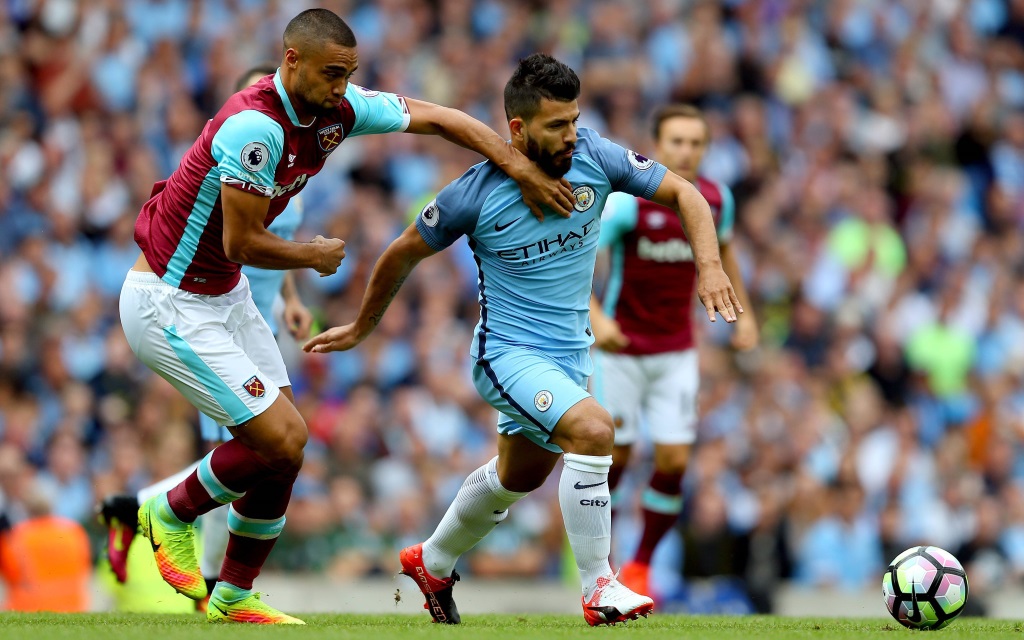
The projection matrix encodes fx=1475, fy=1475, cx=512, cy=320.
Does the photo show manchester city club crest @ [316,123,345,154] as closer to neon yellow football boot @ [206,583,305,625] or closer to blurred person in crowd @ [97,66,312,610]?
blurred person in crowd @ [97,66,312,610]

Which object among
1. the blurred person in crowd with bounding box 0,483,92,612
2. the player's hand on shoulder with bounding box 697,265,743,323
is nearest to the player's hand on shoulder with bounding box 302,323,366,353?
the player's hand on shoulder with bounding box 697,265,743,323

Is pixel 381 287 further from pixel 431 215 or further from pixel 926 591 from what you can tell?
pixel 926 591

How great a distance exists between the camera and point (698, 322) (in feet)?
50.3

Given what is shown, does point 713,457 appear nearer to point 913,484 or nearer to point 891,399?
point 913,484

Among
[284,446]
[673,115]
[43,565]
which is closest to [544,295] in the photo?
[284,446]

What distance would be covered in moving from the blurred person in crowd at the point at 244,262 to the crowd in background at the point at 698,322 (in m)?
4.56

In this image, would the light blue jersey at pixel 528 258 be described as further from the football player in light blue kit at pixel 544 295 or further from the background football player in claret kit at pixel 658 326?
the background football player in claret kit at pixel 658 326

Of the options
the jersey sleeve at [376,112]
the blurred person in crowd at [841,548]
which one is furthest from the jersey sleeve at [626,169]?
the blurred person in crowd at [841,548]

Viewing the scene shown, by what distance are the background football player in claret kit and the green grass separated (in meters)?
1.14

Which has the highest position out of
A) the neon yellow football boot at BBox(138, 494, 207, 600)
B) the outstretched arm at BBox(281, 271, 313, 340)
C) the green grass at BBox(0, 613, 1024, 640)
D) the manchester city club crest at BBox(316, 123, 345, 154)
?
the manchester city club crest at BBox(316, 123, 345, 154)

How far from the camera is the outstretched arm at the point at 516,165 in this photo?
7.01 metres

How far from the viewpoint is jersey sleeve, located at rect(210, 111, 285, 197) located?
6.59m

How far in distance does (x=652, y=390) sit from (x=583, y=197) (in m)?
2.76

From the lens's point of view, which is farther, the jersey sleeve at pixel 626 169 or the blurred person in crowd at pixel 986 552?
the blurred person in crowd at pixel 986 552
